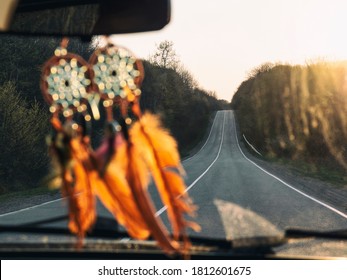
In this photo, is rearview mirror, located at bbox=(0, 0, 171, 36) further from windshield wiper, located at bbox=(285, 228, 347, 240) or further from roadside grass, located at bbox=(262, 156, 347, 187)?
roadside grass, located at bbox=(262, 156, 347, 187)

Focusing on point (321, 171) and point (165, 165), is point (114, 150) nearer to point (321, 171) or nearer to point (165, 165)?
point (165, 165)

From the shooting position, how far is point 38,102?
196 centimetres

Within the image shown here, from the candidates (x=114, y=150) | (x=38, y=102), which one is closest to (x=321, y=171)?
(x=38, y=102)

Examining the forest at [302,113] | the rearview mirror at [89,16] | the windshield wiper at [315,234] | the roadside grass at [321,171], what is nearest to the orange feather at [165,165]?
the rearview mirror at [89,16]

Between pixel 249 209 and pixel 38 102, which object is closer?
pixel 38 102

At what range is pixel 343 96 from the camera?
4259cm

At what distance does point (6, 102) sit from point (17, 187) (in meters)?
8.05

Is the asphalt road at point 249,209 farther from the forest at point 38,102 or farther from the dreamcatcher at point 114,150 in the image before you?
the dreamcatcher at point 114,150

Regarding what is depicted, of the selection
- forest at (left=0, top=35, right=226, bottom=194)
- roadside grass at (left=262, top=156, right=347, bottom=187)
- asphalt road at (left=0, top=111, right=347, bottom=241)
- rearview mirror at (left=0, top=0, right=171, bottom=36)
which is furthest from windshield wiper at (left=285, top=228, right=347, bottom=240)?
roadside grass at (left=262, top=156, right=347, bottom=187)

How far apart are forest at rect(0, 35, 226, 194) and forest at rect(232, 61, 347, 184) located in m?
21.0

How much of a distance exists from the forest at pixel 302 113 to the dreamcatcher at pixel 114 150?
3331cm

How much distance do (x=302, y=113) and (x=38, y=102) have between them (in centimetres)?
5490
